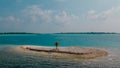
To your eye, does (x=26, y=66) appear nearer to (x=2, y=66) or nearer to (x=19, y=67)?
(x=19, y=67)

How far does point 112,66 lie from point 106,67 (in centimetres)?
151

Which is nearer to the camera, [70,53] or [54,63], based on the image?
[54,63]

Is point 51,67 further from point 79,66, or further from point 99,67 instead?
point 99,67

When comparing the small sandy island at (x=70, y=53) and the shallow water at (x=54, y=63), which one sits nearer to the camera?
the shallow water at (x=54, y=63)

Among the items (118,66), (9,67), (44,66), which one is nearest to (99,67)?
(118,66)

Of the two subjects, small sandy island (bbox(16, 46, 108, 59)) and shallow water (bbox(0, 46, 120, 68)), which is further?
small sandy island (bbox(16, 46, 108, 59))

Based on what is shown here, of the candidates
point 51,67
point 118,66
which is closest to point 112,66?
point 118,66

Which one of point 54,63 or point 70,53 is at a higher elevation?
point 70,53

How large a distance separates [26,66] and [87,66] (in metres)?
9.37

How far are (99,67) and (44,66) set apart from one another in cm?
840

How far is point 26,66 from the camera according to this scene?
31750mm

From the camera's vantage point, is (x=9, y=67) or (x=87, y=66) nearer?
(x=9, y=67)

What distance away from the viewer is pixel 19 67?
30.8 meters

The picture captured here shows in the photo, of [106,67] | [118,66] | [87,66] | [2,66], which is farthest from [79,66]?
[2,66]
